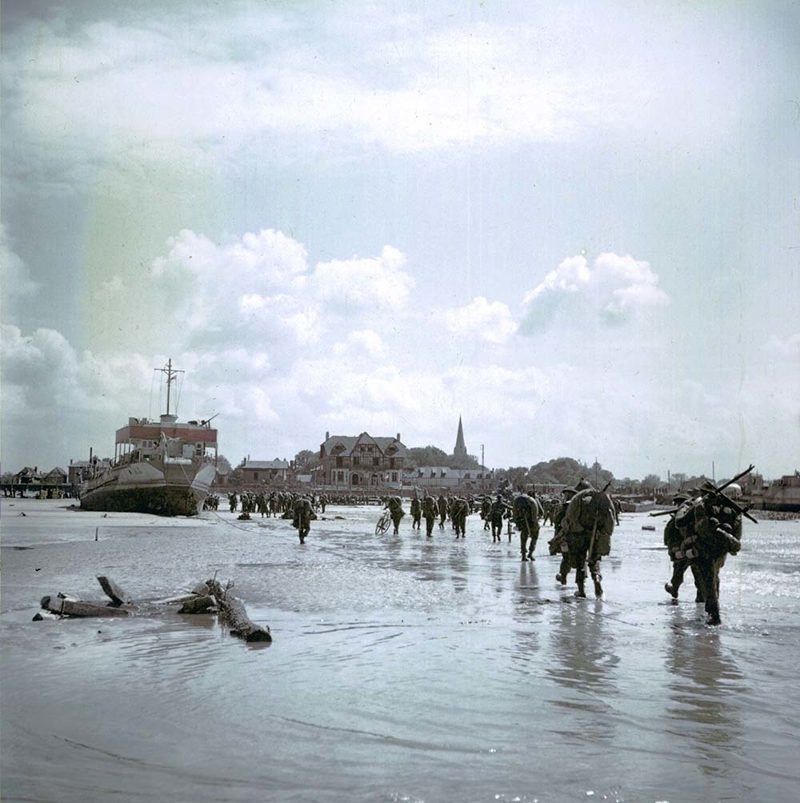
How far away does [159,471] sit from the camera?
52.6m

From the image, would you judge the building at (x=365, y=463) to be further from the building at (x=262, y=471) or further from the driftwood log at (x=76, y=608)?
the driftwood log at (x=76, y=608)

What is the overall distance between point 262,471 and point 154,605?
5491 inches

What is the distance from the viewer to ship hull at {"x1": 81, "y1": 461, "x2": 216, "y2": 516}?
5212 centimetres

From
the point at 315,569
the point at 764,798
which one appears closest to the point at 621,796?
the point at 764,798

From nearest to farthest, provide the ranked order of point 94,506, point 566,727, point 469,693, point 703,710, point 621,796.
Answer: point 621,796, point 566,727, point 703,710, point 469,693, point 94,506

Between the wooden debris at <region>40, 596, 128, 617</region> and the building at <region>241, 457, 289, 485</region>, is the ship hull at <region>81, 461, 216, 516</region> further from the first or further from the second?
the building at <region>241, 457, 289, 485</region>

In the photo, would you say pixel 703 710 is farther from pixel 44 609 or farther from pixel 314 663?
pixel 44 609

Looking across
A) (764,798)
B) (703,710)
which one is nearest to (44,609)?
(703,710)

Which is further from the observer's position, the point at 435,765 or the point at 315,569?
the point at 315,569

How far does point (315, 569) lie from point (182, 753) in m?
11.6

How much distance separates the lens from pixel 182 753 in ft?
15.1

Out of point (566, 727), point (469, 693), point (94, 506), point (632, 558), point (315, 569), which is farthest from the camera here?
point (94, 506)

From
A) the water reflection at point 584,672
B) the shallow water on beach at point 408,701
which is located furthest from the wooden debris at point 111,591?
the water reflection at point 584,672

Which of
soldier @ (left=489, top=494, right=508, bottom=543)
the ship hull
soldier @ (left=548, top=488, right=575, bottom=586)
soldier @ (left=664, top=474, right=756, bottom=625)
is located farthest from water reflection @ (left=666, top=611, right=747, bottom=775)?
the ship hull
